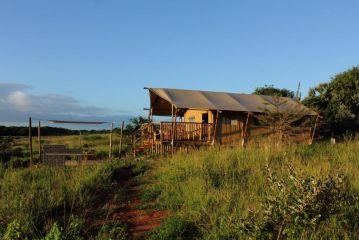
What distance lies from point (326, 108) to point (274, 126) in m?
12.0

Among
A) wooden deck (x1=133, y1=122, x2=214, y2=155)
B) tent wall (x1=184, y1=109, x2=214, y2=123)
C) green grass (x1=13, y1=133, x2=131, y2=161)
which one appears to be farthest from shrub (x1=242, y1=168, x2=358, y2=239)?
tent wall (x1=184, y1=109, x2=214, y2=123)

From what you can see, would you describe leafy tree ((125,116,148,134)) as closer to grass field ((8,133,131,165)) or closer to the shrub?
grass field ((8,133,131,165))

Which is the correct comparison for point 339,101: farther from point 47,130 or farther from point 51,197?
point 47,130

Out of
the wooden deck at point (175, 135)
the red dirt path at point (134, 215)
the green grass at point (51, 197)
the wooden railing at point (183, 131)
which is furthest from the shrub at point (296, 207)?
the wooden railing at point (183, 131)

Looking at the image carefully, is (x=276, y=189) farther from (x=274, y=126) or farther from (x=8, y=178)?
(x=274, y=126)

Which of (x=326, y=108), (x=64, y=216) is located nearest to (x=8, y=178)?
(x=64, y=216)

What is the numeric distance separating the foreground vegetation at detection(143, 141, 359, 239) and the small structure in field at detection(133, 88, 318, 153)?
1074cm

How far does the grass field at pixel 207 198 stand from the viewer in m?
5.50

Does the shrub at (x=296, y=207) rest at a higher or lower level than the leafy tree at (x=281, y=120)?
lower

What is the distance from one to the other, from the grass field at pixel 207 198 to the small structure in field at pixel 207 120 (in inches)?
379

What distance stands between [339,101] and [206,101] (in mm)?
13648

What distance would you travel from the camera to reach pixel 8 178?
10500 millimetres

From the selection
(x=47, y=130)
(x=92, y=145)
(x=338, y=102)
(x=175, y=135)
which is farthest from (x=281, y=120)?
(x=47, y=130)

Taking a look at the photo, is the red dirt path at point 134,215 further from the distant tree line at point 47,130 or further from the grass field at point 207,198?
the distant tree line at point 47,130
